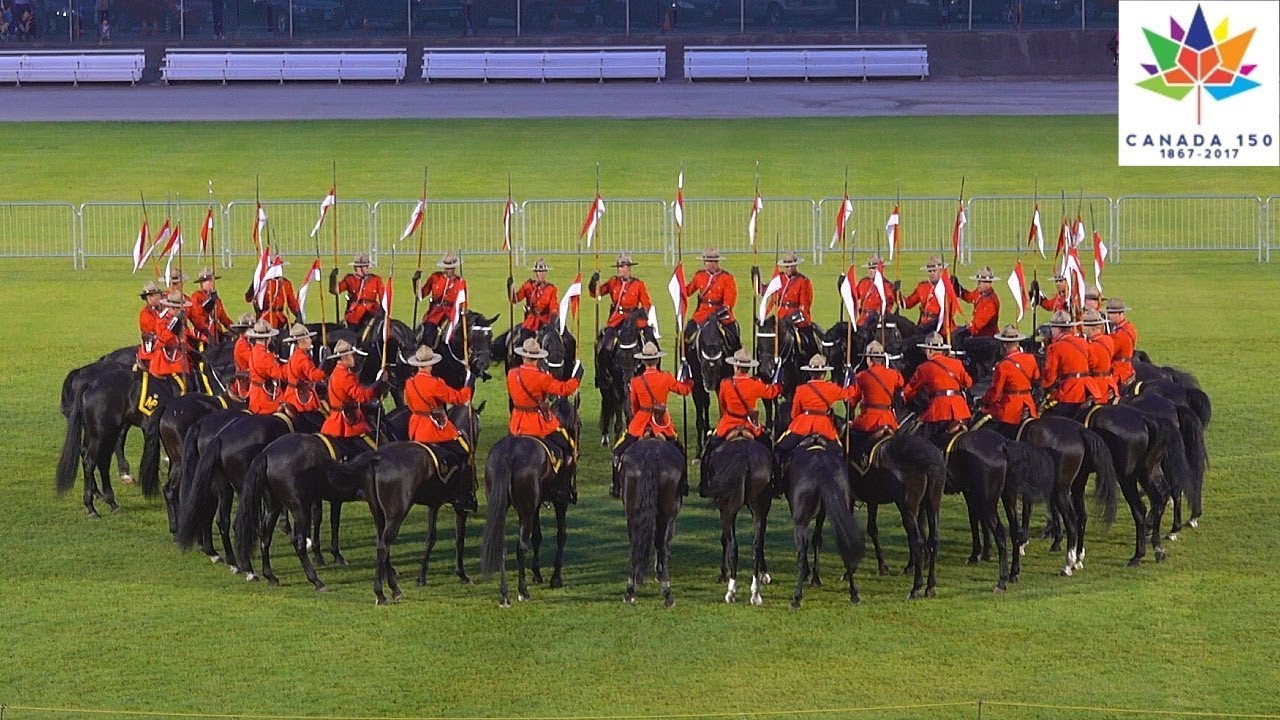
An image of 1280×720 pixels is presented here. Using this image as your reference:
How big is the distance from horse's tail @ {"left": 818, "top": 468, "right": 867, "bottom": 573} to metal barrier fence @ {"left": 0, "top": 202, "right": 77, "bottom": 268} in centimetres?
2533

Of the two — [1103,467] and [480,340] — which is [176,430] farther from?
[1103,467]

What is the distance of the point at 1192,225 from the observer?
40.2 meters

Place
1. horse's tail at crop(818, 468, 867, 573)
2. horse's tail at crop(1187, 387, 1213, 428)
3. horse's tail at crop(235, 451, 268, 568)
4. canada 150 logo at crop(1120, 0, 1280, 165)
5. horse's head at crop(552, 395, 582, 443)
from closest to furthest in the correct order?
horse's tail at crop(818, 468, 867, 573) < horse's tail at crop(235, 451, 268, 568) < horse's head at crop(552, 395, 582, 443) < horse's tail at crop(1187, 387, 1213, 428) < canada 150 logo at crop(1120, 0, 1280, 165)

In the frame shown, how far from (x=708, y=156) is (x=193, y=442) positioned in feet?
99.2

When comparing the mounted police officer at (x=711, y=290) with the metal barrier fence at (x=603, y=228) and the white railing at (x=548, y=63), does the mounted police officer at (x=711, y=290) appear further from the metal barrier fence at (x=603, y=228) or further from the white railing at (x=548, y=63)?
the white railing at (x=548, y=63)

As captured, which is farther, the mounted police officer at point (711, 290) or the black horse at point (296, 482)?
the mounted police officer at point (711, 290)

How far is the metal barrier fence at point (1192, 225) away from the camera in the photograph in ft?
129

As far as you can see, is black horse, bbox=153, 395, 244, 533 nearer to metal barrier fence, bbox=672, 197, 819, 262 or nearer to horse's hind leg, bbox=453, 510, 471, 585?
horse's hind leg, bbox=453, 510, 471, 585

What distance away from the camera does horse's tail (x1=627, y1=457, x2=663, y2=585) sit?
1736cm

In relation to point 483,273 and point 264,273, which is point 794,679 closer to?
point 264,273

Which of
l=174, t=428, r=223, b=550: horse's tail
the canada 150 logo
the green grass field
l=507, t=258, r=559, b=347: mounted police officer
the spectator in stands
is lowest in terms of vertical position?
the green grass field

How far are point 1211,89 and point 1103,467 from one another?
99.9 feet

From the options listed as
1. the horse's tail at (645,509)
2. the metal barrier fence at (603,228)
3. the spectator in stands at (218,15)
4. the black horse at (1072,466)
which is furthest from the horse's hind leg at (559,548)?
the spectator in stands at (218,15)

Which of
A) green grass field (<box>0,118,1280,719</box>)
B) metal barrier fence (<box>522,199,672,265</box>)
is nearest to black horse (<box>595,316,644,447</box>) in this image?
green grass field (<box>0,118,1280,719</box>)
